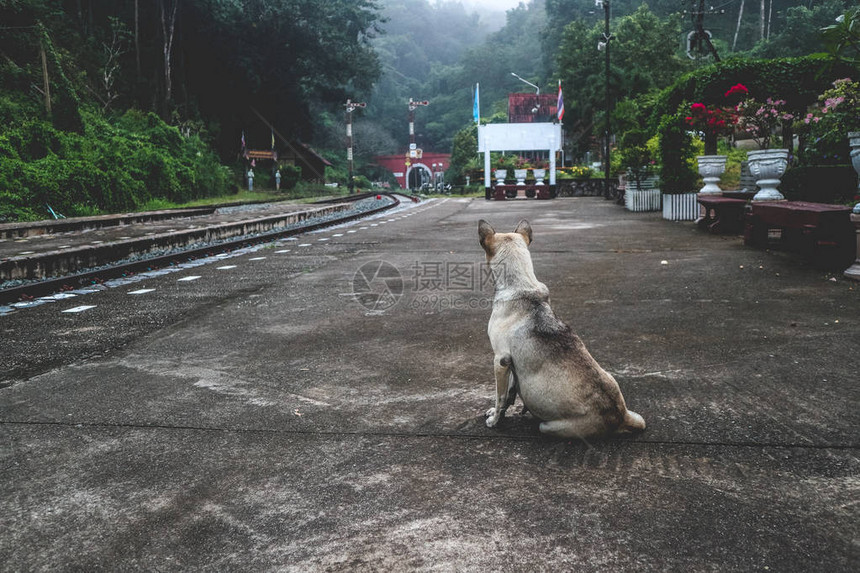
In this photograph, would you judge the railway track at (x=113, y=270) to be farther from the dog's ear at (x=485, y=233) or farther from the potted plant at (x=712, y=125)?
the potted plant at (x=712, y=125)

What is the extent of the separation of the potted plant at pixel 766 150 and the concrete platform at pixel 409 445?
5836 millimetres

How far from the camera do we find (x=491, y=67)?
10625cm

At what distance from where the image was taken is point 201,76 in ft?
147

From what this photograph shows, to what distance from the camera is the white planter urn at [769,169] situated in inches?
460

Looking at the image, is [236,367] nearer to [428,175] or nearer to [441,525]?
[441,525]

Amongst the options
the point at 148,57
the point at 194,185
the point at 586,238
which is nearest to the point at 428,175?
the point at 148,57

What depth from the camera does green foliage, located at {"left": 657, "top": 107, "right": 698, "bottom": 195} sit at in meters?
16.0

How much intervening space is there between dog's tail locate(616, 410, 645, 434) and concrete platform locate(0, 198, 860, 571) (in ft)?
0.31

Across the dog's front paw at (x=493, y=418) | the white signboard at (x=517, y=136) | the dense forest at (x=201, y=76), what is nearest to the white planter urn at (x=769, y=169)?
the dense forest at (x=201, y=76)

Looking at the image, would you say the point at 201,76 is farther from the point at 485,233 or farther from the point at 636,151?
the point at 485,233

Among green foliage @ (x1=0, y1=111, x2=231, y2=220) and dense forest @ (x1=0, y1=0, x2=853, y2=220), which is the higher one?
dense forest @ (x1=0, y1=0, x2=853, y2=220)

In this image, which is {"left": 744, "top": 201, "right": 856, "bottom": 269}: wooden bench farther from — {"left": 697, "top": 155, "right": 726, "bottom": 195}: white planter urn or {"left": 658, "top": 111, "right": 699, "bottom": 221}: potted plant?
{"left": 658, "top": 111, "right": 699, "bottom": 221}: potted plant
